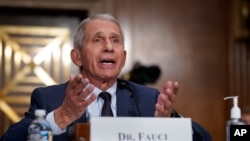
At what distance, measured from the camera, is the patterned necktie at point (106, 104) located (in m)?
1.92

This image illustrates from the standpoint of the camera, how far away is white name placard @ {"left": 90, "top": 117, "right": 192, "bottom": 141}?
1468 millimetres

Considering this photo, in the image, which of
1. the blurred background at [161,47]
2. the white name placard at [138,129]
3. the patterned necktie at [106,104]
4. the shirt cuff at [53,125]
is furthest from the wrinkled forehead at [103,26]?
the blurred background at [161,47]

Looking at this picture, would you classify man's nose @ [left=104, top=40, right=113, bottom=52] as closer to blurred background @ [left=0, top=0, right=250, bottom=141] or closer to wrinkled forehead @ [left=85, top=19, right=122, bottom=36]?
wrinkled forehead @ [left=85, top=19, right=122, bottom=36]

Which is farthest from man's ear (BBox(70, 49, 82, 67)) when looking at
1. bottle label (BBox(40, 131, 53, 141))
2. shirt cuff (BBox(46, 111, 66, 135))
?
bottle label (BBox(40, 131, 53, 141))

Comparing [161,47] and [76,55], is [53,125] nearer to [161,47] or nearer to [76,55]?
[76,55]

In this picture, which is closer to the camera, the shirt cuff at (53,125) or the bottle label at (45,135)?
the bottle label at (45,135)

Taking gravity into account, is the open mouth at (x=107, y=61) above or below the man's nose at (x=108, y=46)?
below

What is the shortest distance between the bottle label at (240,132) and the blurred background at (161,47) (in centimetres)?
259

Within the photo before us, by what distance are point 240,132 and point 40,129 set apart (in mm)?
560

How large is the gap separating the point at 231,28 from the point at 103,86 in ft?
8.06

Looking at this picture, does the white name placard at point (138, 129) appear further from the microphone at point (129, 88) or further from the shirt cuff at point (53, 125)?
the microphone at point (129, 88)

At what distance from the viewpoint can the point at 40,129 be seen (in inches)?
61.2

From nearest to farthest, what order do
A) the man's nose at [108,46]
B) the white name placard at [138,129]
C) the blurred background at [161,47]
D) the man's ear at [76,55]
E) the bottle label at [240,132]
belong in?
the white name placard at [138,129]
the bottle label at [240,132]
the man's nose at [108,46]
the man's ear at [76,55]
the blurred background at [161,47]

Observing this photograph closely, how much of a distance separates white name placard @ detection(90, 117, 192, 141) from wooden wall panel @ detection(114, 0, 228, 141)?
274cm
